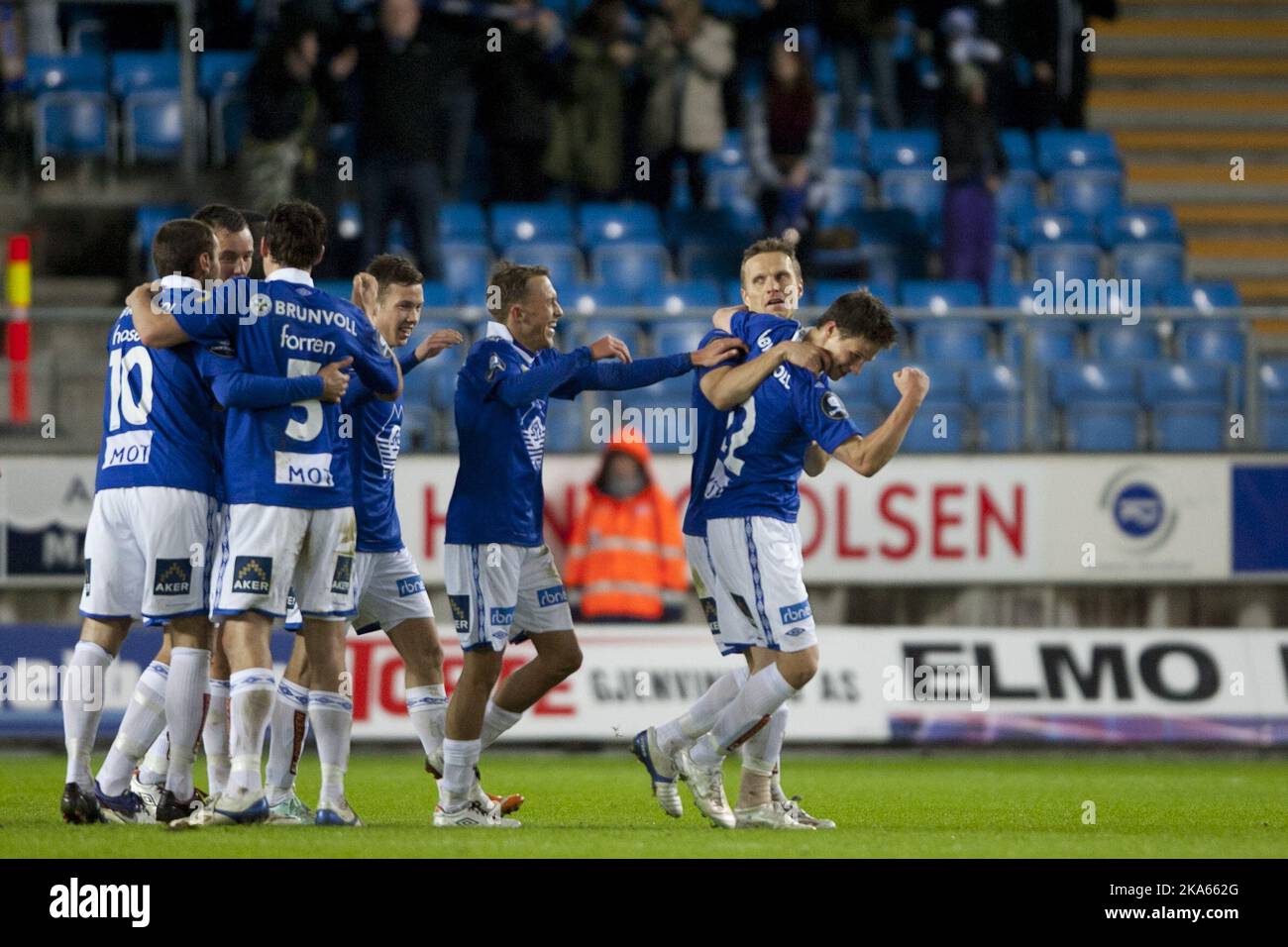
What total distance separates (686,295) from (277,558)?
9656mm

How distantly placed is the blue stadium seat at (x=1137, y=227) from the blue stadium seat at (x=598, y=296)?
14.8ft

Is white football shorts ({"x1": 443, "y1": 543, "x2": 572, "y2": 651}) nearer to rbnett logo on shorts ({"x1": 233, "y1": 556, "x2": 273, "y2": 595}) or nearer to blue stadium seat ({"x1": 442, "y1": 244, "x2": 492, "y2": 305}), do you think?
rbnett logo on shorts ({"x1": 233, "y1": 556, "x2": 273, "y2": 595})

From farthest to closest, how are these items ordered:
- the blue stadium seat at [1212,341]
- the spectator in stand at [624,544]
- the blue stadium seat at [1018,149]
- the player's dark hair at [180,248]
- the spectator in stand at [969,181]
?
the blue stadium seat at [1018,149] → the spectator in stand at [969,181] → the blue stadium seat at [1212,341] → the spectator in stand at [624,544] → the player's dark hair at [180,248]

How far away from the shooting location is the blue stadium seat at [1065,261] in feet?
60.2

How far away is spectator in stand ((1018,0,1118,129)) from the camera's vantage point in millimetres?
20000

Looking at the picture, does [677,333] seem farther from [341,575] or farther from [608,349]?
[341,575]

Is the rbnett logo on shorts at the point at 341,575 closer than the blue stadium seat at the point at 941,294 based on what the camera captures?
Yes

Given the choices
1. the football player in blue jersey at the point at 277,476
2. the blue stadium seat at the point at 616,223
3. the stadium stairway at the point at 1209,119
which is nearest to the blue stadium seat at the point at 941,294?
the blue stadium seat at the point at 616,223

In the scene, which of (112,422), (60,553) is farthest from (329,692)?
(60,553)

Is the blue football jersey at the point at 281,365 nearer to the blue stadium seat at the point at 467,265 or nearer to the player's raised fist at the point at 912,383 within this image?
the player's raised fist at the point at 912,383

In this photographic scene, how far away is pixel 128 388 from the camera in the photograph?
8.64 meters

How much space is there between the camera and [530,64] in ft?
59.4

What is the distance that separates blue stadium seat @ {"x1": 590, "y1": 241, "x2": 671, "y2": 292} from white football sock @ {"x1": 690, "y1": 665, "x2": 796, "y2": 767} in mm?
9413

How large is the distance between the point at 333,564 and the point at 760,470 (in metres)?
1.82
